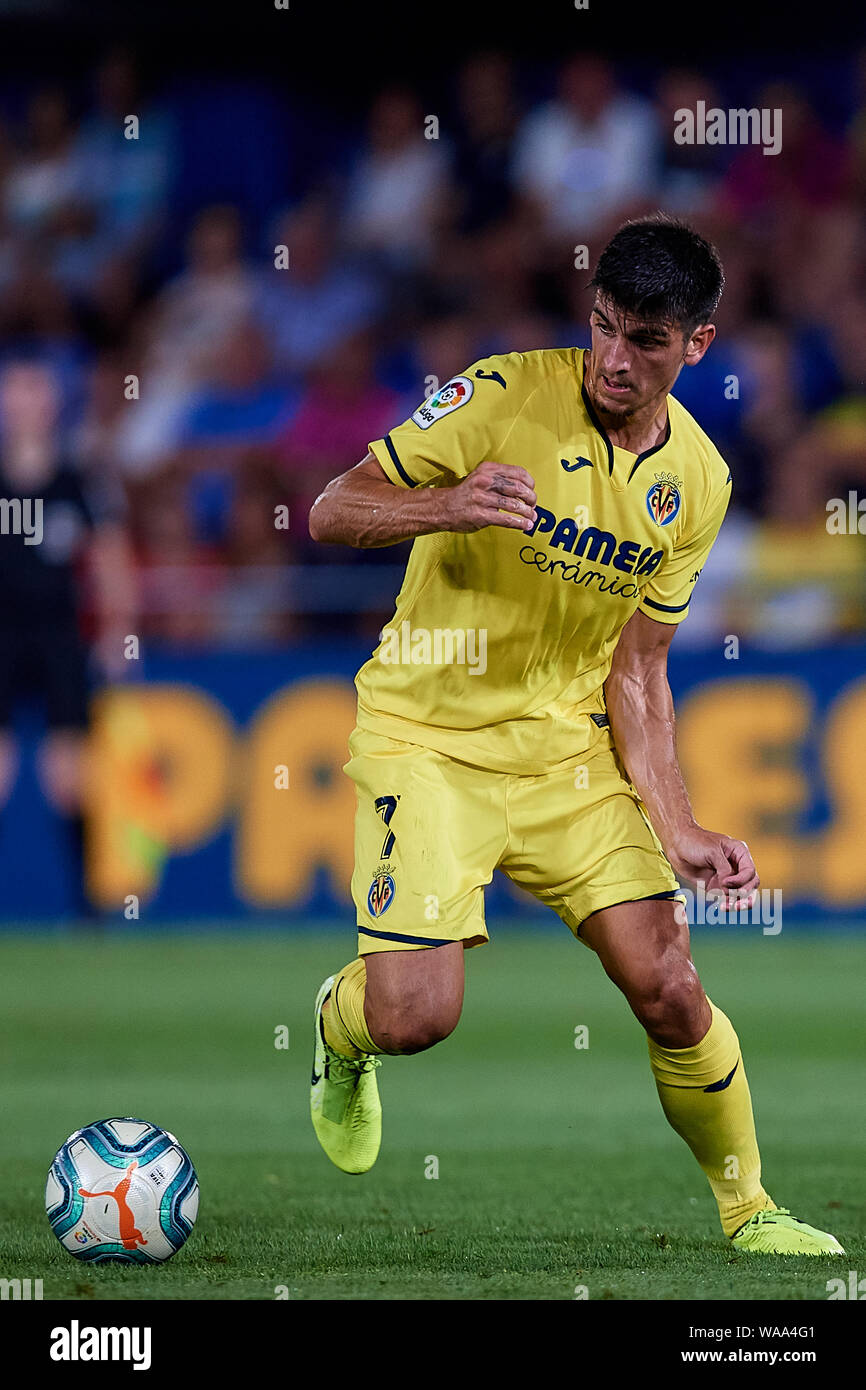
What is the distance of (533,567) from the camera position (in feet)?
15.5

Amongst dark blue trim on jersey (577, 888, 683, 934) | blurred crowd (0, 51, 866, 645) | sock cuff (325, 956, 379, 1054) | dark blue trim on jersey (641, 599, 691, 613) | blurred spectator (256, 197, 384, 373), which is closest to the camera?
dark blue trim on jersey (577, 888, 683, 934)

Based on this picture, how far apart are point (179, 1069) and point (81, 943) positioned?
11.2 ft

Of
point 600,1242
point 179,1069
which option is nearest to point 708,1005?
point 600,1242

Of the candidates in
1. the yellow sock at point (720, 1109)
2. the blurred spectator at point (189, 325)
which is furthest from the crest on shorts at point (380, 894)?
the blurred spectator at point (189, 325)

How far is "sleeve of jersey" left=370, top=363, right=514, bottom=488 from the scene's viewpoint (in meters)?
4.54

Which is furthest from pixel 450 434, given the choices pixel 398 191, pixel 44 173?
pixel 44 173

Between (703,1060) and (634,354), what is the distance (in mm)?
1660

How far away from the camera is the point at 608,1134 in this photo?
6.32m

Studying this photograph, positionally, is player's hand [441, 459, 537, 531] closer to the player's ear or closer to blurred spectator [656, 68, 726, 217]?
the player's ear

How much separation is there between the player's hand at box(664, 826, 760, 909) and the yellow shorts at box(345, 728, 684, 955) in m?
0.10

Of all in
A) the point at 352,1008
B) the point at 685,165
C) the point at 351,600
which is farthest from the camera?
the point at 685,165

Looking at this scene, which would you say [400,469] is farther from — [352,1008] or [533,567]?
[352,1008]

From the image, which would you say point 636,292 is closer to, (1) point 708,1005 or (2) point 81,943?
(1) point 708,1005

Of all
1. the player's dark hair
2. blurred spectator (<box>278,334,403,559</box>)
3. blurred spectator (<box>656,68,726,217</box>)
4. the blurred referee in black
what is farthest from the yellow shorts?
blurred spectator (<box>656,68,726,217</box>)
